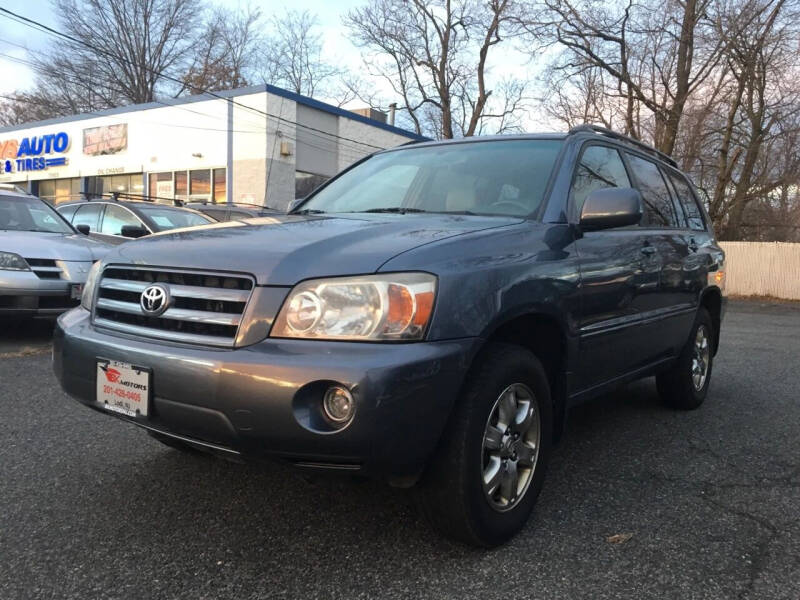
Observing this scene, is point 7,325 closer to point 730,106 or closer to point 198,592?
point 198,592

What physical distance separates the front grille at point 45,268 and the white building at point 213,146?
11386mm

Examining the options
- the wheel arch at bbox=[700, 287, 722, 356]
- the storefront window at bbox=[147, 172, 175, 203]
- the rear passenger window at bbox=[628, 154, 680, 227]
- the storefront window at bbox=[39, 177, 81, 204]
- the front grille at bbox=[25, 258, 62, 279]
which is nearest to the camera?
the rear passenger window at bbox=[628, 154, 680, 227]

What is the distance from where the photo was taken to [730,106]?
65.4ft

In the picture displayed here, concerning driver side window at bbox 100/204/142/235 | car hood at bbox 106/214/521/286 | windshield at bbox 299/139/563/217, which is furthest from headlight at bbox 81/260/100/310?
driver side window at bbox 100/204/142/235

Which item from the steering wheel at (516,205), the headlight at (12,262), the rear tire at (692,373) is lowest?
the rear tire at (692,373)

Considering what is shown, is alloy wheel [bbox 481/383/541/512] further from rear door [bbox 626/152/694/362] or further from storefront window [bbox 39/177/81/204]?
storefront window [bbox 39/177/81/204]

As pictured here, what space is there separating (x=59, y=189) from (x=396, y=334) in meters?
25.8

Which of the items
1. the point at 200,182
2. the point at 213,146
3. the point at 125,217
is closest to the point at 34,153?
the point at 200,182

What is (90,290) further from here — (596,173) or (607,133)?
(607,133)

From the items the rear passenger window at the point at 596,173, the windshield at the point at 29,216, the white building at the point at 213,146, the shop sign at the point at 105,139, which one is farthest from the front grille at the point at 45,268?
the shop sign at the point at 105,139

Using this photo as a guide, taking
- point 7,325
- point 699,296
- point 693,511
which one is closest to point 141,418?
point 693,511

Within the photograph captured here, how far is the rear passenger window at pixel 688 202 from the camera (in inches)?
185

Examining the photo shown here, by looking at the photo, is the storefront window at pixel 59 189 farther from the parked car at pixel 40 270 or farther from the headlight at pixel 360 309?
the headlight at pixel 360 309

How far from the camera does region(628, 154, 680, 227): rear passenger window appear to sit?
3973mm
